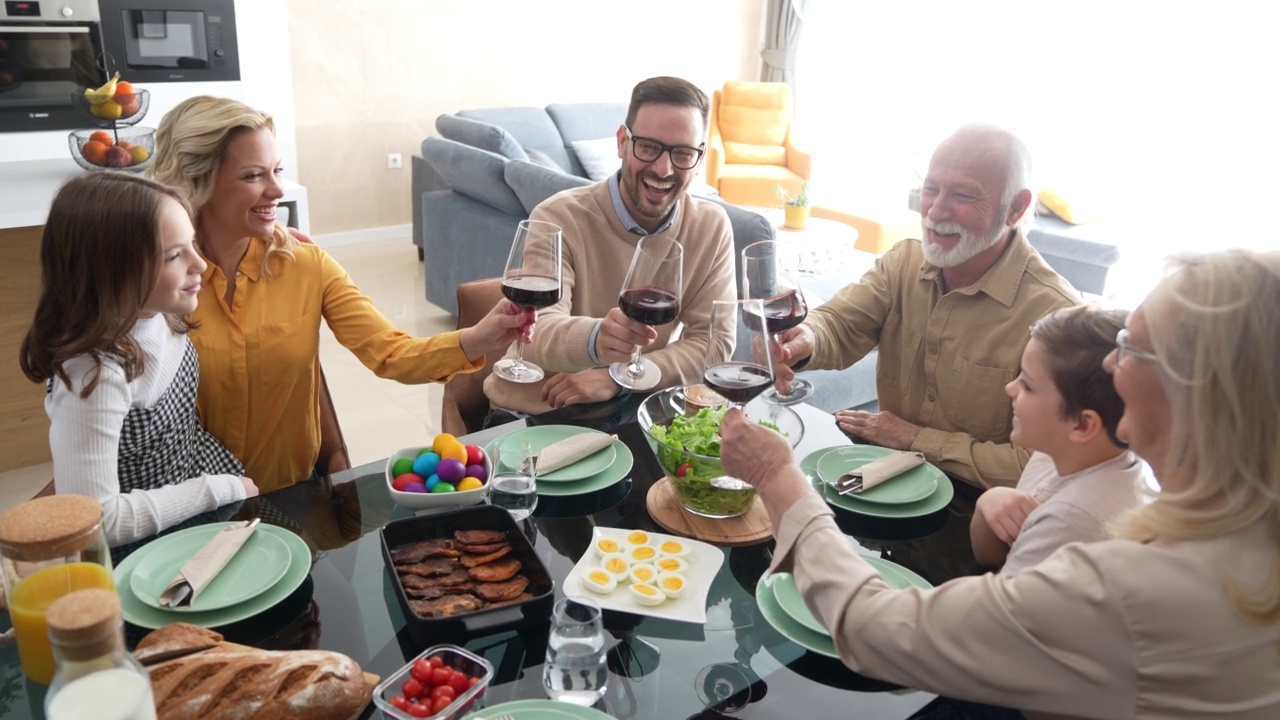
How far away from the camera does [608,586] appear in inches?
52.1

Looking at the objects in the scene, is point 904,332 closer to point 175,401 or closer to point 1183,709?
point 1183,709

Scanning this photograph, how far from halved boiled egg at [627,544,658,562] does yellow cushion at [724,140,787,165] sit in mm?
6082

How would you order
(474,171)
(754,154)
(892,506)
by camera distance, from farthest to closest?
1. (754,154)
2. (474,171)
3. (892,506)

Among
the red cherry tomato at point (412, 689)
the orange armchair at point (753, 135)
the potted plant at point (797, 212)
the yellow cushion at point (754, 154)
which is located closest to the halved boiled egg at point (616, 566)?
the red cherry tomato at point (412, 689)

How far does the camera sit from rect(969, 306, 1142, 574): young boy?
135 centimetres

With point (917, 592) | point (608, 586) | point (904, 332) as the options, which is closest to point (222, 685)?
point (608, 586)

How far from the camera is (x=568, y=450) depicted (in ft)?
5.57

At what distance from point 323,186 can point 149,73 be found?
→ 1315 millimetres

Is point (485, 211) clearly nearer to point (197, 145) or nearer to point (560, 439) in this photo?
point (197, 145)

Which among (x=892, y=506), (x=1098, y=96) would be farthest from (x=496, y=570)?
(x=1098, y=96)

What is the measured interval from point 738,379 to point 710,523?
0.25m

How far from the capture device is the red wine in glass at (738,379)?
4.86 ft

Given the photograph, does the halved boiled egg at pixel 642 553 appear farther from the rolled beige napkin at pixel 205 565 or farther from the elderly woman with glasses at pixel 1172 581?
the rolled beige napkin at pixel 205 565

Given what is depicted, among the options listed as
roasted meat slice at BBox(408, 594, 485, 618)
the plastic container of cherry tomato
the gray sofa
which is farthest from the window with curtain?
the plastic container of cherry tomato
